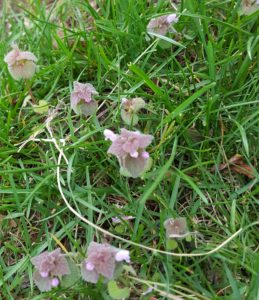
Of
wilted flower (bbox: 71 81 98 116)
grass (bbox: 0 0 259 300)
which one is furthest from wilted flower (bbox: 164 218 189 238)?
wilted flower (bbox: 71 81 98 116)

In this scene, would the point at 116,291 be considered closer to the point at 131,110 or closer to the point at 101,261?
the point at 101,261

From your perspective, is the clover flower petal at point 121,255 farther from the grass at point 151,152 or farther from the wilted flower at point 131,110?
the wilted flower at point 131,110

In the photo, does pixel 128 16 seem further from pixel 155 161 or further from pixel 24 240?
pixel 24 240

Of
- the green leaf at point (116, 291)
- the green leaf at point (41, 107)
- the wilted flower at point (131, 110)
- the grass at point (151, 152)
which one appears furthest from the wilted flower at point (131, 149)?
the green leaf at point (41, 107)

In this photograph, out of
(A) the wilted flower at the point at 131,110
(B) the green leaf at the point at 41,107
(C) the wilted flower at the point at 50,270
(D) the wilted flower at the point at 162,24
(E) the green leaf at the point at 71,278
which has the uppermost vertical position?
(D) the wilted flower at the point at 162,24

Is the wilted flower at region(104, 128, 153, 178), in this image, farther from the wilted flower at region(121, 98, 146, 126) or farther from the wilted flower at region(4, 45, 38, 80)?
the wilted flower at region(4, 45, 38, 80)

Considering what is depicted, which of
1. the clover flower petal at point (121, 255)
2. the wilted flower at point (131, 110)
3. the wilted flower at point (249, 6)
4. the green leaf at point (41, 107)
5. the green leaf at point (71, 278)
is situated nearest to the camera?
the clover flower petal at point (121, 255)
